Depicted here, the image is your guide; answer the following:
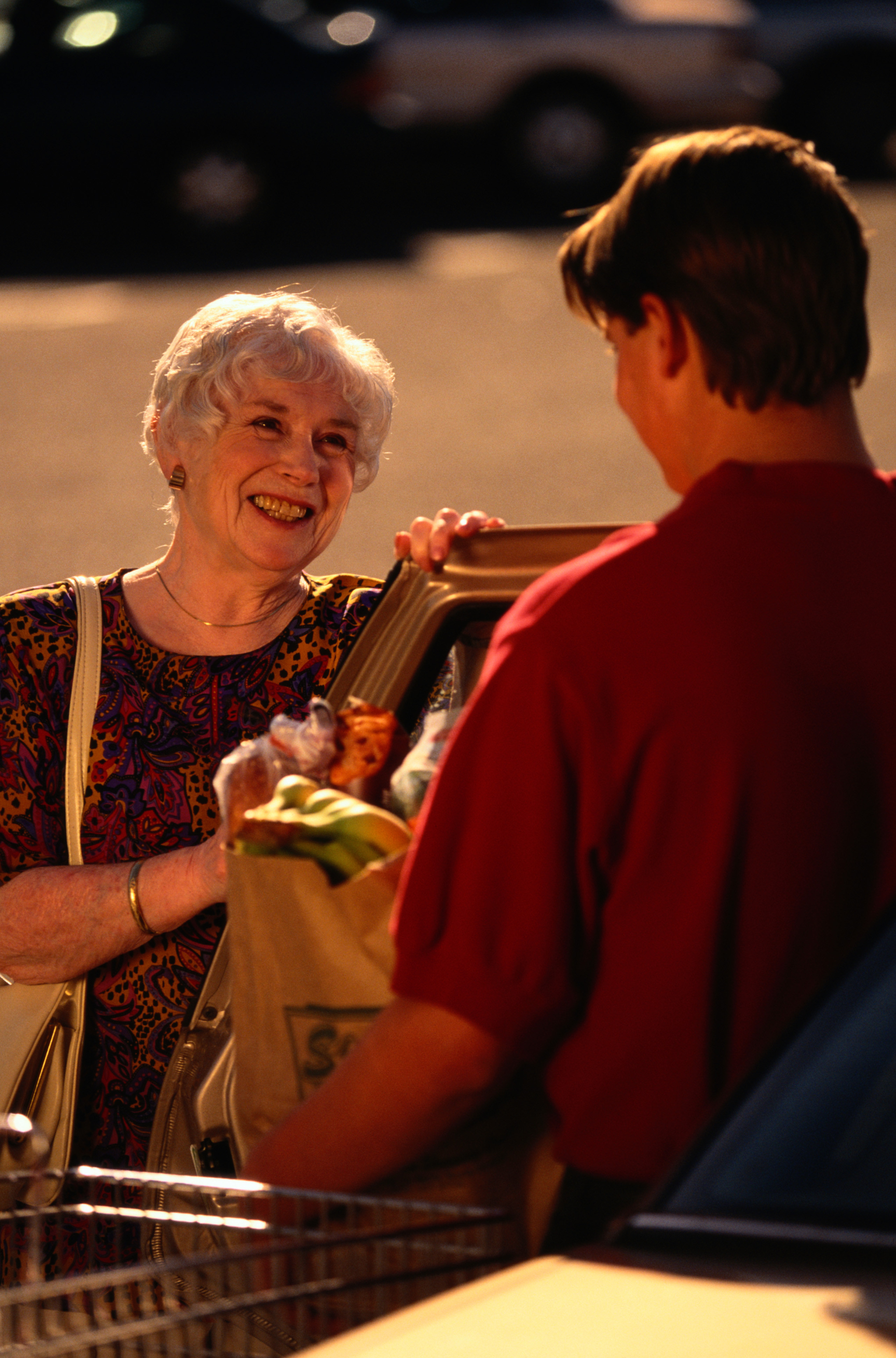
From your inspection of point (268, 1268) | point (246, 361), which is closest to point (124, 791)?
point (246, 361)

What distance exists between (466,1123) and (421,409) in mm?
9273

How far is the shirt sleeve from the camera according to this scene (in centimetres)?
168

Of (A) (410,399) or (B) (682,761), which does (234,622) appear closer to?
(B) (682,761)

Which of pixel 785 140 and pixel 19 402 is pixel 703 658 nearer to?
pixel 785 140

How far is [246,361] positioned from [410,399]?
8116mm

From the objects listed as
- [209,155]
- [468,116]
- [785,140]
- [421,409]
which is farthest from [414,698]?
[468,116]

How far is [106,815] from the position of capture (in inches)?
113

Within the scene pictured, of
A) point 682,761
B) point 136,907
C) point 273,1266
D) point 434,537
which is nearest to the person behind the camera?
point 682,761

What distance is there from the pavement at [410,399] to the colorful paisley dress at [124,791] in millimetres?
5173

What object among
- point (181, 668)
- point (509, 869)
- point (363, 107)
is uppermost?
point (363, 107)

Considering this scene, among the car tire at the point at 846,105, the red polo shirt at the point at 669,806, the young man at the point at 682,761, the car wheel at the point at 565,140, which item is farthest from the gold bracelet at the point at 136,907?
the car tire at the point at 846,105

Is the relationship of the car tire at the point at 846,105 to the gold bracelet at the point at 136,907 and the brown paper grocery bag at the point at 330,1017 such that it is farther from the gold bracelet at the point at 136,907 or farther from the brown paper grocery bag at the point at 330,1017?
the brown paper grocery bag at the point at 330,1017

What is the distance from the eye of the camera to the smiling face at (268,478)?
10.0 ft

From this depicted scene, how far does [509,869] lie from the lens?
67.2 inches
